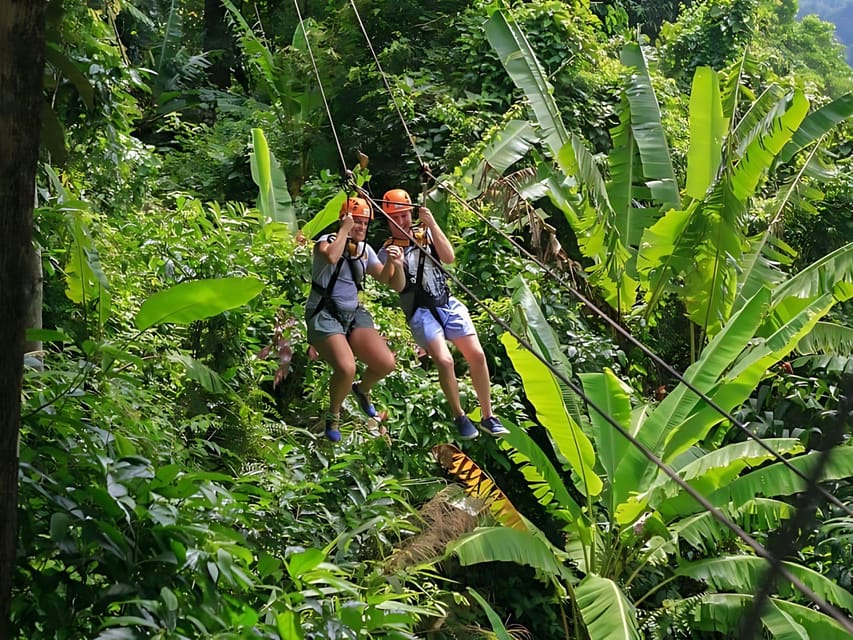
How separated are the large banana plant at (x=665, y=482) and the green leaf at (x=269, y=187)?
1.86m

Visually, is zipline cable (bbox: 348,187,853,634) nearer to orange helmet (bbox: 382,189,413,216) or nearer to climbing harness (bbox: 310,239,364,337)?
orange helmet (bbox: 382,189,413,216)

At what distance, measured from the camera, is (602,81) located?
343 inches

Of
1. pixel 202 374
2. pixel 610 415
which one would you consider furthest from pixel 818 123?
pixel 202 374

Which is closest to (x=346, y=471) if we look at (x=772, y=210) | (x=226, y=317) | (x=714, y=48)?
(x=226, y=317)

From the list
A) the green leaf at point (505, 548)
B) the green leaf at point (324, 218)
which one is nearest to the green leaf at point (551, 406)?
the green leaf at point (505, 548)

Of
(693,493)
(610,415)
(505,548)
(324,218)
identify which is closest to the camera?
(693,493)

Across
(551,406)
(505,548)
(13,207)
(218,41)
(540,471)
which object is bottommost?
(505,548)

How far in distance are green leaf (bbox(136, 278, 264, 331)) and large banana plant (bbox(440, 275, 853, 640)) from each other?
2445mm

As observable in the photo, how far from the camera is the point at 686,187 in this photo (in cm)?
689

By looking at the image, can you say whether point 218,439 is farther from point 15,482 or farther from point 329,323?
point 15,482

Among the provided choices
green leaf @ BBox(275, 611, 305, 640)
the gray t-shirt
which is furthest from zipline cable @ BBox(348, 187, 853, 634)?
green leaf @ BBox(275, 611, 305, 640)

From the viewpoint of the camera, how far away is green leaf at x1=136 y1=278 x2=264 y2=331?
3.13 meters

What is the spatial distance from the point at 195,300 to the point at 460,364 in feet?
12.5

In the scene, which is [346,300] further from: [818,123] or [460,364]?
[818,123]
